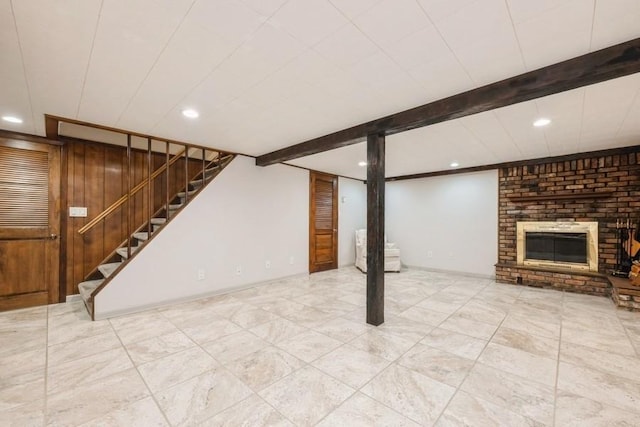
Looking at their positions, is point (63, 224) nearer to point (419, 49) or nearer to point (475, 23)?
point (419, 49)

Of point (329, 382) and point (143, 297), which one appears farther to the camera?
point (143, 297)

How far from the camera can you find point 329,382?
77.5 inches

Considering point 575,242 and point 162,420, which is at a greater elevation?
point 575,242

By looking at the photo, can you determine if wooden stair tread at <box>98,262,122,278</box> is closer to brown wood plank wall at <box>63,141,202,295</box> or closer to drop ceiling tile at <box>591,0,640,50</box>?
brown wood plank wall at <box>63,141,202,295</box>

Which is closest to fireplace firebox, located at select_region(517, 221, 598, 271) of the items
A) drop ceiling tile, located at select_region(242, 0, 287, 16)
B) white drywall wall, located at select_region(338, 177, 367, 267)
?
white drywall wall, located at select_region(338, 177, 367, 267)

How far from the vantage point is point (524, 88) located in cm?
206

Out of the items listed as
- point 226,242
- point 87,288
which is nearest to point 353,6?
point 226,242

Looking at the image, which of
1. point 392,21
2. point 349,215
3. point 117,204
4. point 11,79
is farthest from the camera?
point 349,215

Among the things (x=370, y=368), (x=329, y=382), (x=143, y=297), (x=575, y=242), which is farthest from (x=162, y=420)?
(x=575, y=242)

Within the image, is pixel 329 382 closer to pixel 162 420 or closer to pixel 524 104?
pixel 162 420

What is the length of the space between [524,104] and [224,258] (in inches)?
173

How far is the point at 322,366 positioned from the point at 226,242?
9.26 feet

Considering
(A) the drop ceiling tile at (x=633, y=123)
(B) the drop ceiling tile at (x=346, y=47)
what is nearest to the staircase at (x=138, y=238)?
(B) the drop ceiling tile at (x=346, y=47)

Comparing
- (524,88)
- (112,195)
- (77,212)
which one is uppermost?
(524,88)
